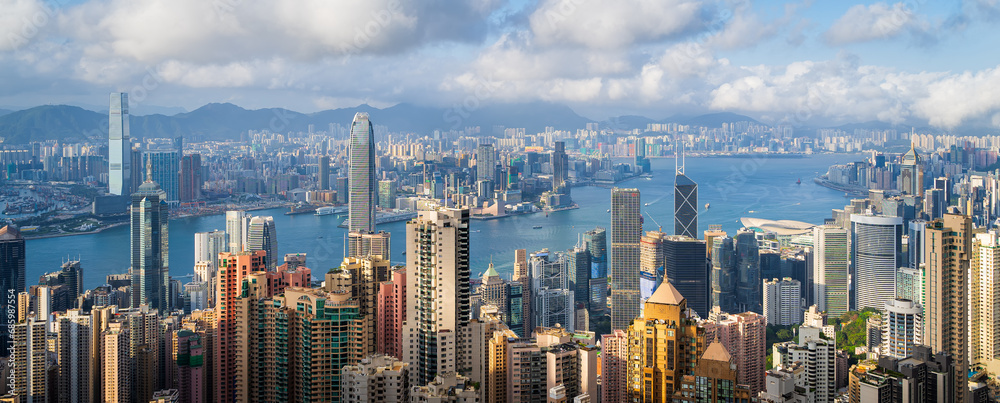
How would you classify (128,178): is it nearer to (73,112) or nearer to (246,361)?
(73,112)

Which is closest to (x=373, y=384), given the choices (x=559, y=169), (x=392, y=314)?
(x=392, y=314)

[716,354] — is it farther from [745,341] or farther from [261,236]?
[261,236]

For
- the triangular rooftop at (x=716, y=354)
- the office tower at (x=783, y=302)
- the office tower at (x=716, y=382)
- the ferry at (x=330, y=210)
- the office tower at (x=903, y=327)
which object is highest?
the ferry at (x=330, y=210)

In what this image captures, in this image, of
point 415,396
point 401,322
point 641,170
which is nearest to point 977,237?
point 401,322

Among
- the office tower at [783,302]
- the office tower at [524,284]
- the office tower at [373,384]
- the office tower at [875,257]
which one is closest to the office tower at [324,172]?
the office tower at [524,284]

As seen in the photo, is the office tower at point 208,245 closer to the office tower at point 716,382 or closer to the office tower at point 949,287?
the office tower at point 949,287

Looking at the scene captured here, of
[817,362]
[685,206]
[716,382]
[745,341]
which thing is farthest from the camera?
[685,206]
